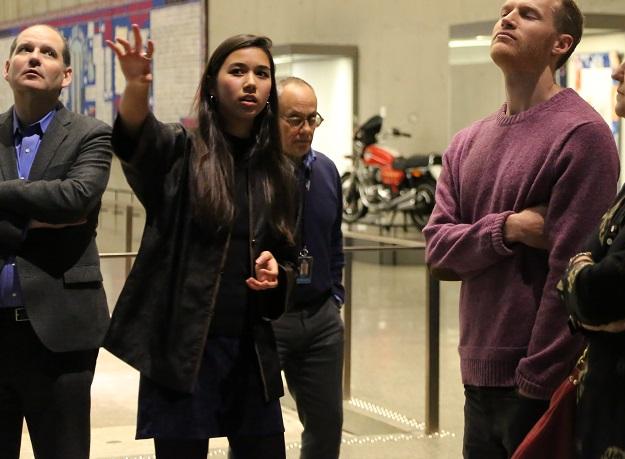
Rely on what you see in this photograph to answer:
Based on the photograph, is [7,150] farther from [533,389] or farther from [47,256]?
[533,389]

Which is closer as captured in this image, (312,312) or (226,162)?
(226,162)

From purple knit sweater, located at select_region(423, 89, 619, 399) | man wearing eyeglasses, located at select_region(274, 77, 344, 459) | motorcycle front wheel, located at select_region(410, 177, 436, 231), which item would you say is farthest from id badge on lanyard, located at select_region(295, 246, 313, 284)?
motorcycle front wheel, located at select_region(410, 177, 436, 231)

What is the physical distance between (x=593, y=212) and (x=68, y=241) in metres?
1.69

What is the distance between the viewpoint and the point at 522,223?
313 cm

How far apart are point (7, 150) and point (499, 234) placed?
65.8 inches

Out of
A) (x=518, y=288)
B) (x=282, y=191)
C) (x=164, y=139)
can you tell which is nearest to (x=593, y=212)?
(x=518, y=288)

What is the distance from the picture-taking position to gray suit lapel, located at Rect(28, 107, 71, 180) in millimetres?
3879

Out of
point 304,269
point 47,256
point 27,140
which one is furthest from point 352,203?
point 47,256

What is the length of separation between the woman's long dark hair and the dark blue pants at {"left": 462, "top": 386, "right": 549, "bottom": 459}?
2.26ft

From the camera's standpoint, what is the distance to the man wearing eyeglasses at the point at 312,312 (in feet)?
14.4

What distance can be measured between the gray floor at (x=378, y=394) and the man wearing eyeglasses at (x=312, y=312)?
1.44m

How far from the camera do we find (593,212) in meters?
3.08

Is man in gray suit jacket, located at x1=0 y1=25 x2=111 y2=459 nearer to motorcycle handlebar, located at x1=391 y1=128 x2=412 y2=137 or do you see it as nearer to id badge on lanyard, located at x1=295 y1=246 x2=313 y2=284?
id badge on lanyard, located at x1=295 y1=246 x2=313 y2=284

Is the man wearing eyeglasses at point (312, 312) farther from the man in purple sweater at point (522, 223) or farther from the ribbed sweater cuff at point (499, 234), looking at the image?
the ribbed sweater cuff at point (499, 234)
